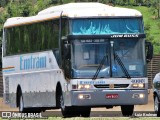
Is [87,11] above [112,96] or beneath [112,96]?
above

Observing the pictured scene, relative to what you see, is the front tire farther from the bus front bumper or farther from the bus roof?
the bus roof

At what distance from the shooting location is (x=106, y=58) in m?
26.9

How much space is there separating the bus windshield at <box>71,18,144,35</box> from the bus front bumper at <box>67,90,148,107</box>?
180 cm

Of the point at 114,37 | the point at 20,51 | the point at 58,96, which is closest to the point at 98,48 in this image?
the point at 114,37

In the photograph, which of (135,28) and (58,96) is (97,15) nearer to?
(135,28)

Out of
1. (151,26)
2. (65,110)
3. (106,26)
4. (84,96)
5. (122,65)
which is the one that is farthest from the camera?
(151,26)

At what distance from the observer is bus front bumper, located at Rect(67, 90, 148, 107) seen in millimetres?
26875

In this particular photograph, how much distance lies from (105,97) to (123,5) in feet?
267

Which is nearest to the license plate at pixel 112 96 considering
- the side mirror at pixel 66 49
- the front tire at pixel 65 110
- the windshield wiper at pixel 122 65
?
the windshield wiper at pixel 122 65

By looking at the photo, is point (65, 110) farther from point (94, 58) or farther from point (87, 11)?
point (87, 11)

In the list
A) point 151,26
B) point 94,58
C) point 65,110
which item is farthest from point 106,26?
point 151,26

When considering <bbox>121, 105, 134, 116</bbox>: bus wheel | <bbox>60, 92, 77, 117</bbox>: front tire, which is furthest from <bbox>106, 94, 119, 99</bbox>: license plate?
<bbox>121, 105, 134, 116</bbox>: bus wheel

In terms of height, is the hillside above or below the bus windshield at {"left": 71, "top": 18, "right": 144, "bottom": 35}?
below

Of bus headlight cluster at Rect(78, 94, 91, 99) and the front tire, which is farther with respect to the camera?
the front tire
